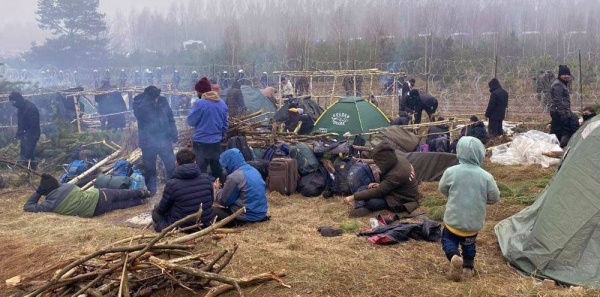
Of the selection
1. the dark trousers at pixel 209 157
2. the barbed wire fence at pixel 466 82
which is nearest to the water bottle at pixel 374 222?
the dark trousers at pixel 209 157

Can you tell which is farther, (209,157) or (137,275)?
(209,157)

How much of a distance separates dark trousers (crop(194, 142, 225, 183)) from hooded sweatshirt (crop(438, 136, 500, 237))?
4.64 meters

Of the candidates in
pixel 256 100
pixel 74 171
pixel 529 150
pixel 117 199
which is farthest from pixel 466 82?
pixel 117 199

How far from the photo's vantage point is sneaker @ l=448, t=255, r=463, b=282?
472 centimetres

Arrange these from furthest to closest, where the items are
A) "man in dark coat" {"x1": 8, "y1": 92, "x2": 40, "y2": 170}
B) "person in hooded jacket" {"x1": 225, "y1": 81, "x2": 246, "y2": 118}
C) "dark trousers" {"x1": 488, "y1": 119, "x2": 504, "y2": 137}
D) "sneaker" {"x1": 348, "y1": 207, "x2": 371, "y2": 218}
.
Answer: "dark trousers" {"x1": 488, "y1": 119, "x2": 504, "y2": 137} < "person in hooded jacket" {"x1": 225, "y1": 81, "x2": 246, "y2": 118} < "man in dark coat" {"x1": 8, "y1": 92, "x2": 40, "y2": 170} < "sneaker" {"x1": 348, "y1": 207, "x2": 371, "y2": 218}

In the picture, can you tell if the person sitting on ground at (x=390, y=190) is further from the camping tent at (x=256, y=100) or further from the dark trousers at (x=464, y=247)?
the camping tent at (x=256, y=100)

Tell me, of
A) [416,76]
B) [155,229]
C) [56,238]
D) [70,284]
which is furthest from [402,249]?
[416,76]

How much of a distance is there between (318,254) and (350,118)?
6674mm

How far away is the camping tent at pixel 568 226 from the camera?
4.88 meters

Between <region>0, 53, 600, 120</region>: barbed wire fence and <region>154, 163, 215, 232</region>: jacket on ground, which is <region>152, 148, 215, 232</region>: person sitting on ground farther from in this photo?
<region>0, 53, 600, 120</region>: barbed wire fence

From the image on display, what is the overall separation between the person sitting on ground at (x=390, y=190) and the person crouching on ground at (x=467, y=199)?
2270mm

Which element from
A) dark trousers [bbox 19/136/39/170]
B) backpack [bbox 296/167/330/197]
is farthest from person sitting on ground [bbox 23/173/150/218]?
dark trousers [bbox 19/136/39/170]

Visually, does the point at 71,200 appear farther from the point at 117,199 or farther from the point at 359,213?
the point at 359,213

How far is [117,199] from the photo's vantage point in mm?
8570
